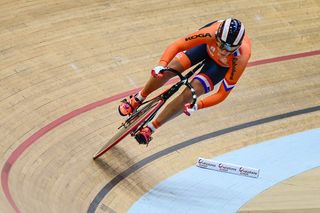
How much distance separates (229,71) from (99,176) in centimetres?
158

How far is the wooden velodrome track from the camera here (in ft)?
21.5

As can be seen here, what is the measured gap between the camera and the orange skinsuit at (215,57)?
628 cm

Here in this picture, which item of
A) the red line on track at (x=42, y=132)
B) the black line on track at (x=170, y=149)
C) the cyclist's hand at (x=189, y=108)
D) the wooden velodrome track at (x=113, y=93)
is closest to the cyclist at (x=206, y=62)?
the cyclist's hand at (x=189, y=108)

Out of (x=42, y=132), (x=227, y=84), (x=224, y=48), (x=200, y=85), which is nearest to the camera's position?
(x=224, y=48)

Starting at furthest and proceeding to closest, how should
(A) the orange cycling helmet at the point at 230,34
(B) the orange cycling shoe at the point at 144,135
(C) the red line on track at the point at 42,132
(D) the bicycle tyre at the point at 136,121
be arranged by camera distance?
(D) the bicycle tyre at the point at 136,121, (B) the orange cycling shoe at the point at 144,135, (A) the orange cycling helmet at the point at 230,34, (C) the red line on track at the point at 42,132

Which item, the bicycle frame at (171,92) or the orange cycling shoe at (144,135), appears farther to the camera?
the orange cycling shoe at (144,135)

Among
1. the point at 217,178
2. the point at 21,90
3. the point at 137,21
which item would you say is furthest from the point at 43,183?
the point at 137,21

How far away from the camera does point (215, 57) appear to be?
648 cm

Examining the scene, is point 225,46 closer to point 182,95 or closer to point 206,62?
point 206,62

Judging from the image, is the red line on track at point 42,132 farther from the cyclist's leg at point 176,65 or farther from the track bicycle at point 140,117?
the cyclist's leg at point 176,65

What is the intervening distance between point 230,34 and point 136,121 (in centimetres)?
125

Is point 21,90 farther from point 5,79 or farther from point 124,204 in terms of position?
point 124,204

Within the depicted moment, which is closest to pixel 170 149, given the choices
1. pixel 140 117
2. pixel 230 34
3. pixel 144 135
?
pixel 140 117

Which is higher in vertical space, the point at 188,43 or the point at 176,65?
the point at 188,43
